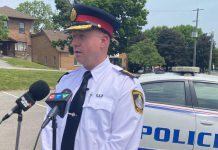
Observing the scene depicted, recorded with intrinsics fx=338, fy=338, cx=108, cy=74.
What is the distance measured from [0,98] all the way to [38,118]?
434cm

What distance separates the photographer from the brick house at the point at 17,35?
4769 cm

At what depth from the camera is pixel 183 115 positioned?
4.95 m

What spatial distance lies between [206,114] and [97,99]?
3100 millimetres

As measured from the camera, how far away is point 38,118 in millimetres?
9156

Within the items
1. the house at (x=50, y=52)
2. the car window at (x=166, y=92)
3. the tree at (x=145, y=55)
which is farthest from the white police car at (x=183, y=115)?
the tree at (x=145, y=55)

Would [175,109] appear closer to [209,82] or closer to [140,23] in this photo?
[209,82]

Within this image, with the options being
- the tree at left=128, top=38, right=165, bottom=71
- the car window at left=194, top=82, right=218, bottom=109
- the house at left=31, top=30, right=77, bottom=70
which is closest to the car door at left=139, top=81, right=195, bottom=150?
the car window at left=194, top=82, right=218, bottom=109

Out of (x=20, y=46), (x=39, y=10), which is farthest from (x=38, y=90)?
(x=39, y=10)

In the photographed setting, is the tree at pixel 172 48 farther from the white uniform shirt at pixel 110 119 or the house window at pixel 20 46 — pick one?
the white uniform shirt at pixel 110 119

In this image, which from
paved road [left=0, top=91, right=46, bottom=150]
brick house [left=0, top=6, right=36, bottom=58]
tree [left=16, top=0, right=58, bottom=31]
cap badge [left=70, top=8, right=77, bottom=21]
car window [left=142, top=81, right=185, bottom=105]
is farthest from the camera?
tree [left=16, top=0, right=58, bottom=31]

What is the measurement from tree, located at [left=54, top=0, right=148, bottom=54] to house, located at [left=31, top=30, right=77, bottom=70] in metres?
13.8

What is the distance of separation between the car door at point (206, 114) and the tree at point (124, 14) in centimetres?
2344

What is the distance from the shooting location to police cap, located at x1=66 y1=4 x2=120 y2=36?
7.82 feet

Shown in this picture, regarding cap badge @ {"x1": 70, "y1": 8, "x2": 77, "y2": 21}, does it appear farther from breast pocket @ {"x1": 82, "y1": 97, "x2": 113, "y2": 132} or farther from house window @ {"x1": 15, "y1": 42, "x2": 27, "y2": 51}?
house window @ {"x1": 15, "y1": 42, "x2": 27, "y2": 51}
